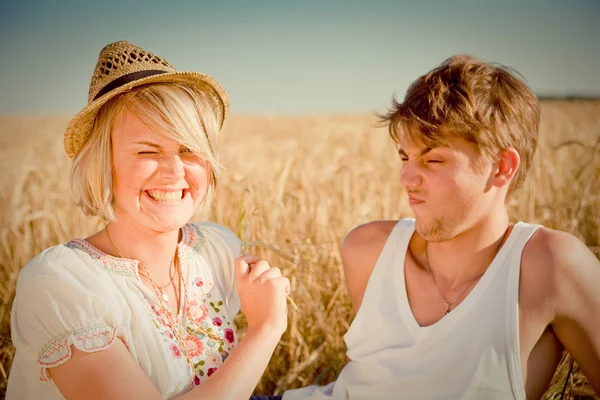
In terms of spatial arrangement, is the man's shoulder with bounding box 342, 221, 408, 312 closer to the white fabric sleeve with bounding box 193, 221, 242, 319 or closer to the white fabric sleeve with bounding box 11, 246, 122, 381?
the white fabric sleeve with bounding box 193, 221, 242, 319

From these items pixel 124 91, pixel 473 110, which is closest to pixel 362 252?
pixel 473 110

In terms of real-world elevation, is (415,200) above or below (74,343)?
above

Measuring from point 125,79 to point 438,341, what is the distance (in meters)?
1.36

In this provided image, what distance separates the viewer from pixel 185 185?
6.18 ft

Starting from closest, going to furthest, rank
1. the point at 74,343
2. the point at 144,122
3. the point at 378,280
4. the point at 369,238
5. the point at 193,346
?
the point at 74,343 → the point at 144,122 → the point at 193,346 → the point at 378,280 → the point at 369,238

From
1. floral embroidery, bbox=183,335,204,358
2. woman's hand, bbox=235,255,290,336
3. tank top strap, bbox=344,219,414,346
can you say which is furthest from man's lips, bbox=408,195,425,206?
floral embroidery, bbox=183,335,204,358

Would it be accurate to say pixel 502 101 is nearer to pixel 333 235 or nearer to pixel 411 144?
pixel 411 144

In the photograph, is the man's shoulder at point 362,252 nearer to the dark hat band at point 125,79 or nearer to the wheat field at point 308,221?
the wheat field at point 308,221

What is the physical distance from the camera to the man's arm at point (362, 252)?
2.35 m

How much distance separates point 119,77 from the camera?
6.06 ft

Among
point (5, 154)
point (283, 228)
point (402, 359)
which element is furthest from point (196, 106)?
point (5, 154)

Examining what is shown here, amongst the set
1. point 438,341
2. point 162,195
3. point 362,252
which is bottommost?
point 438,341

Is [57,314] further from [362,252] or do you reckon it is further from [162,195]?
[362,252]

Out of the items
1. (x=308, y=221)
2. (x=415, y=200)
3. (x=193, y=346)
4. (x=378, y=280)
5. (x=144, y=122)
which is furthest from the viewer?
(x=308, y=221)
